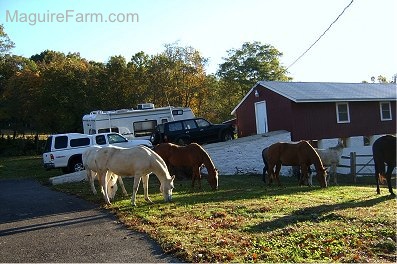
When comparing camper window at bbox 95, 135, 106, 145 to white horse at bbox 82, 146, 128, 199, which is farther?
camper window at bbox 95, 135, 106, 145

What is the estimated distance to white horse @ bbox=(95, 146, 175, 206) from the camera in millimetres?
11516

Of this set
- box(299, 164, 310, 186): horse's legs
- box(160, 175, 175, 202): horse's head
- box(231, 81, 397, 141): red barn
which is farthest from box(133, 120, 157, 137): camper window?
box(160, 175, 175, 202): horse's head

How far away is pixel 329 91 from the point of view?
30.8m

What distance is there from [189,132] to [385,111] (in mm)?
15111

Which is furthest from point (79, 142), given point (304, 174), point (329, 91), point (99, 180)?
point (329, 91)

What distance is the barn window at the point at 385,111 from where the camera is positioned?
3111 cm

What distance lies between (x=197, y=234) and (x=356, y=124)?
24.9 m

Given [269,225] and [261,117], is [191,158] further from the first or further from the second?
[261,117]

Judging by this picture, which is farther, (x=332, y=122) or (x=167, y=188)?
(x=332, y=122)

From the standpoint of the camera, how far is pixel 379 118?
102 ft

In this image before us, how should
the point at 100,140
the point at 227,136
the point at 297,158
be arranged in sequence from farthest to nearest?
the point at 227,136, the point at 100,140, the point at 297,158

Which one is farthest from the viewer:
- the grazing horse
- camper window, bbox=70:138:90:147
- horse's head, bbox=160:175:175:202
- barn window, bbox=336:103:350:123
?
barn window, bbox=336:103:350:123

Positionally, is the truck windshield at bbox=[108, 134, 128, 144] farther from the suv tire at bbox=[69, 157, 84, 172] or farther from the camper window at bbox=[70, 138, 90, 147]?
the suv tire at bbox=[69, 157, 84, 172]

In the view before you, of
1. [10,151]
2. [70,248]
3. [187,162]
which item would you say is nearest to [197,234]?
[70,248]
